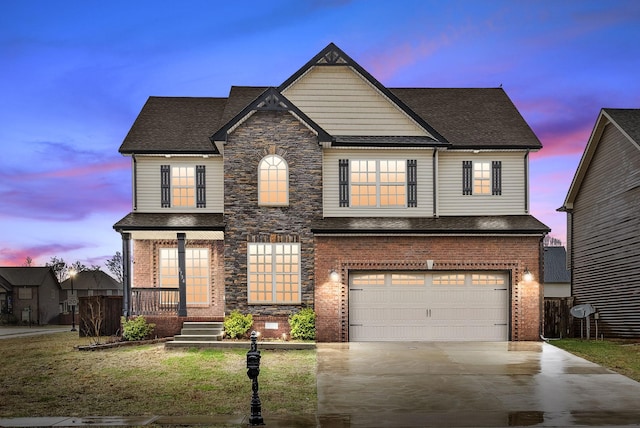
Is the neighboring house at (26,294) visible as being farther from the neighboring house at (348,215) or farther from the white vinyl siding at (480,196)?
the white vinyl siding at (480,196)

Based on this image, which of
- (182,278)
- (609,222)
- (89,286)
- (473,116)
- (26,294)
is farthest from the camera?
(89,286)

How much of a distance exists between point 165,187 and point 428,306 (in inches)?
433

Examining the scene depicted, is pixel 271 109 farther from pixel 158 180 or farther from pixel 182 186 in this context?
pixel 158 180

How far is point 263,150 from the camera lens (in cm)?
2050

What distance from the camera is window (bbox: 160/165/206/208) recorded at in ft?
72.4

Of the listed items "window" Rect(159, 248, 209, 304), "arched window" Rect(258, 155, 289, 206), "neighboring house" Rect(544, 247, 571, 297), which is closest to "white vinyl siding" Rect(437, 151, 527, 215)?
"arched window" Rect(258, 155, 289, 206)

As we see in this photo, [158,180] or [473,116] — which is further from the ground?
[473,116]

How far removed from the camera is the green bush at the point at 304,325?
19656mm

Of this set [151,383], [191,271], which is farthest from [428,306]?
[151,383]

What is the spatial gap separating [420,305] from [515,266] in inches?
146

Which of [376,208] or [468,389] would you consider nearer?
[468,389]

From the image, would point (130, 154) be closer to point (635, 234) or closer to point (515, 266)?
point (515, 266)

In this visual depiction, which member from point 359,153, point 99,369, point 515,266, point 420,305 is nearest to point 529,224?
point 515,266

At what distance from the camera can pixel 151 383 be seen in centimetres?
1305
